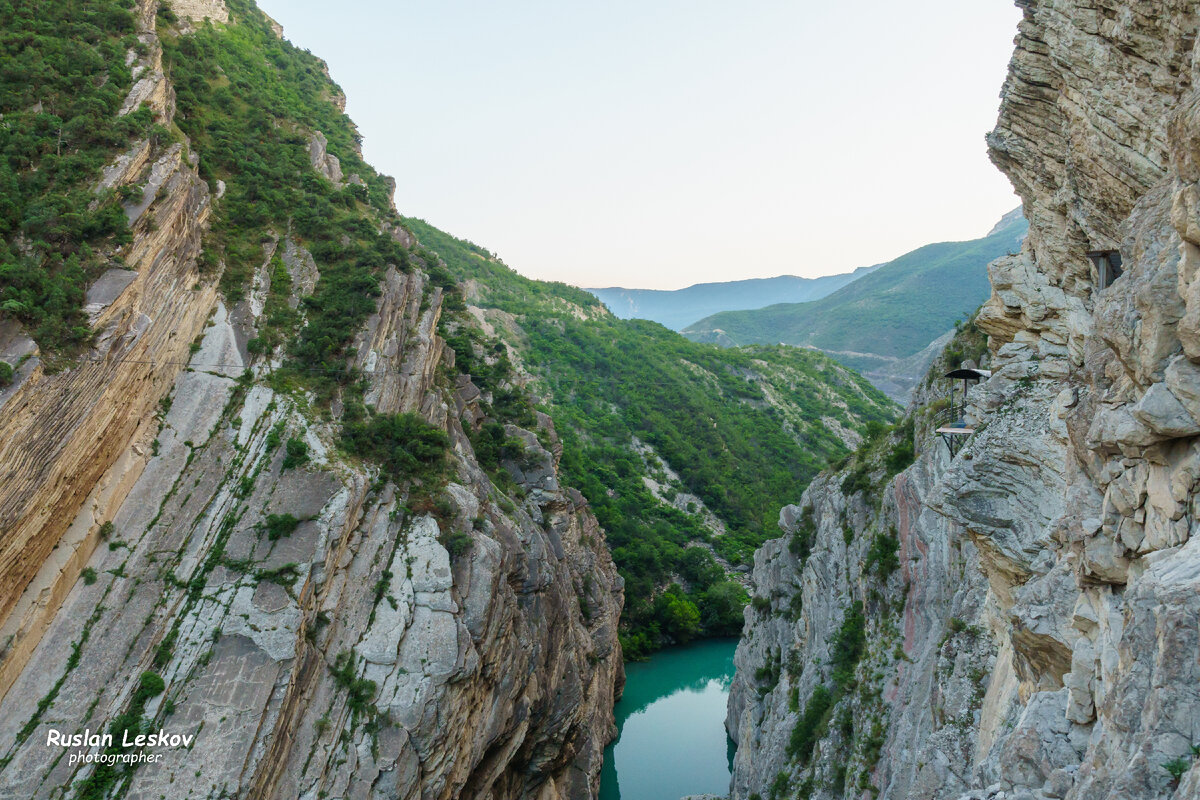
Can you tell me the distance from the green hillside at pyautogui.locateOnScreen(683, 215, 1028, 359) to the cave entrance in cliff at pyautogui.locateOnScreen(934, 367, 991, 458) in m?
115

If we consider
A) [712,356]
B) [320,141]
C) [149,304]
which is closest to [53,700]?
[149,304]

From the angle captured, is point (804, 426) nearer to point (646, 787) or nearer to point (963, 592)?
point (646, 787)

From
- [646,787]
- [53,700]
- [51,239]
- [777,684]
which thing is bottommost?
[646,787]

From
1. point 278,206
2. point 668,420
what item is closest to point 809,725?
point 278,206

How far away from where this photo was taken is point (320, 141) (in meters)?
38.9

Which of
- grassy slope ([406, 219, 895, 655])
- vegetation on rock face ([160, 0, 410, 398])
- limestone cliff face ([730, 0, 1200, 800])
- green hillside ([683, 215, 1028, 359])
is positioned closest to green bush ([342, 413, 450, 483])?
vegetation on rock face ([160, 0, 410, 398])

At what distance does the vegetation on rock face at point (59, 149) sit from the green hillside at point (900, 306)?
408 feet

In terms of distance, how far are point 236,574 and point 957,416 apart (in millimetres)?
20344

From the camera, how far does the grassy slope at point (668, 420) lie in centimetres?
6081

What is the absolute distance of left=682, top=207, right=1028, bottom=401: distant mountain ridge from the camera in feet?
454

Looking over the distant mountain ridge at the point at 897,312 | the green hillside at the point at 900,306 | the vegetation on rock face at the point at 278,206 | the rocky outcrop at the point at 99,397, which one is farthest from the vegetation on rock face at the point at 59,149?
the green hillside at the point at 900,306

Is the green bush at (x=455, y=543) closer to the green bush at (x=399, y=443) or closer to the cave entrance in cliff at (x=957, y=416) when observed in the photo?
the green bush at (x=399, y=443)

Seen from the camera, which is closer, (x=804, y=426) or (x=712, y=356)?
(x=804, y=426)

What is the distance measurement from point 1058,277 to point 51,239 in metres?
25.8
